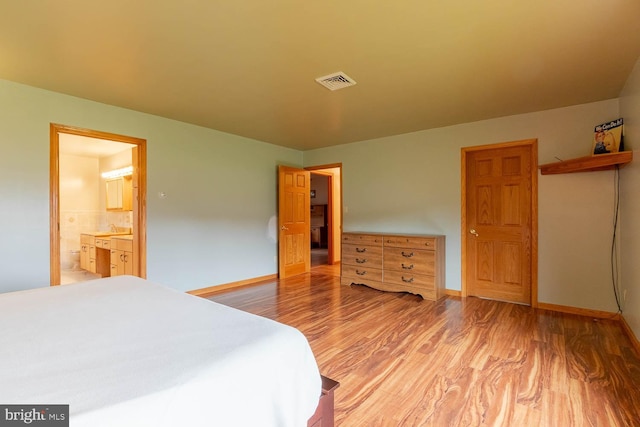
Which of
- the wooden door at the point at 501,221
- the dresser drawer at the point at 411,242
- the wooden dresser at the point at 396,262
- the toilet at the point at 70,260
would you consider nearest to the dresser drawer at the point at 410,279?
the wooden dresser at the point at 396,262

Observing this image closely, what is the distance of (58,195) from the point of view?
2955 mm

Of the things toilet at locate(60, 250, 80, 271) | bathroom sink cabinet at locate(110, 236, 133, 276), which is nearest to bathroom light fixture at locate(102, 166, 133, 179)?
bathroom sink cabinet at locate(110, 236, 133, 276)

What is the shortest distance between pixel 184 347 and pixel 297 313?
2366 mm

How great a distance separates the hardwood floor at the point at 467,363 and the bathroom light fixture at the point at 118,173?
3506 mm

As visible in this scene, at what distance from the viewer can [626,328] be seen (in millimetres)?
2684

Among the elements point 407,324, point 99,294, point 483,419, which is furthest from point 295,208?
point 483,419

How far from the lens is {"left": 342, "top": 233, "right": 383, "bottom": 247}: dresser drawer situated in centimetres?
427

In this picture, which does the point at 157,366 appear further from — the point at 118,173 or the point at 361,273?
the point at 118,173

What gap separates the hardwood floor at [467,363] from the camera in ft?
5.43

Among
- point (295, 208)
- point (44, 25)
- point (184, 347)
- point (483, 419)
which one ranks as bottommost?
point (483, 419)

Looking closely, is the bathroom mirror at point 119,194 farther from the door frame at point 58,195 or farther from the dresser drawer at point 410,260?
the dresser drawer at point 410,260

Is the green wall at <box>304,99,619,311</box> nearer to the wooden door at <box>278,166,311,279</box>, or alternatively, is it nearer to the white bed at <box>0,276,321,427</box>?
the wooden door at <box>278,166,311,279</box>

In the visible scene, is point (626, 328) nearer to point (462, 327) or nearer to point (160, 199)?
point (462, 327)

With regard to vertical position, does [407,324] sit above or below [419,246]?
below
